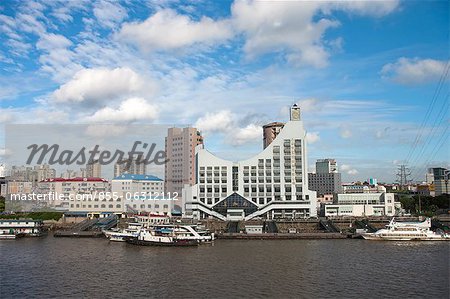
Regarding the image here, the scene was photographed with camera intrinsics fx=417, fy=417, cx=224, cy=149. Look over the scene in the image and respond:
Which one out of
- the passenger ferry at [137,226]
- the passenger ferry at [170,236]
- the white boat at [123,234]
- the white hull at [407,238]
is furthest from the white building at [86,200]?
the white hull at [407,238]

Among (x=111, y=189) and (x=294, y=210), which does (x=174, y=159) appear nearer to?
(x=111, y=189)

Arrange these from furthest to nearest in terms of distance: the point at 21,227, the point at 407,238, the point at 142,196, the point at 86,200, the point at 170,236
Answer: the point at 142,196
the point at 86,200
the point at 21,227
the point at 407,238
the point at 170,236

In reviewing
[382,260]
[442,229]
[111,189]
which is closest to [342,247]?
[382,260]

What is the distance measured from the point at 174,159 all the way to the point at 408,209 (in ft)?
158

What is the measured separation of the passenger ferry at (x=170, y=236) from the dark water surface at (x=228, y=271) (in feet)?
5.46

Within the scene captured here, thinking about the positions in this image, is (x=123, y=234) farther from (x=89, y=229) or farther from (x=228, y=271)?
(x=228, y=271)

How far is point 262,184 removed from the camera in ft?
212

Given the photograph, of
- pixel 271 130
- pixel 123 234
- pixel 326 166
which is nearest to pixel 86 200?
pixel 123 234

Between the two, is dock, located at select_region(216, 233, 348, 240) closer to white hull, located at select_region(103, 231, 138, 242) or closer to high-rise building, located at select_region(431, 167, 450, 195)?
white hull, located at select_region(103, 231, 138, 242)

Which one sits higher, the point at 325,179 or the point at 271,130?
the point at 271,130

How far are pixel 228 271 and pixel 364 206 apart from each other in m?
43.1

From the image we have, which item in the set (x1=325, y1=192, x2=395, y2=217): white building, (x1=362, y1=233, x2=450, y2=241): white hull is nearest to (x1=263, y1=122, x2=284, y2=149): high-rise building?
(x1=325, y1=192, x2=395, y2=217): white building

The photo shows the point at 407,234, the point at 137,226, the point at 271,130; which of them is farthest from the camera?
the point at 271,130

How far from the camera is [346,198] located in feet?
218
